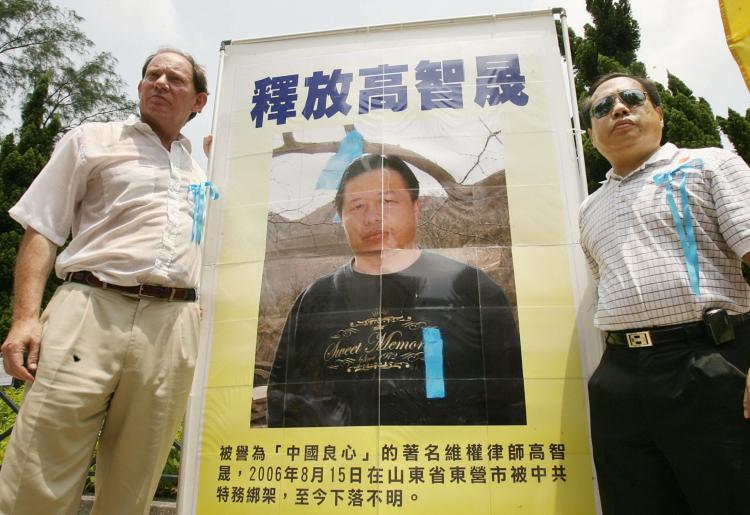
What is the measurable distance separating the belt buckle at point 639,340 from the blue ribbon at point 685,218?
21cm

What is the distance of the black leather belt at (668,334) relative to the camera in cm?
173

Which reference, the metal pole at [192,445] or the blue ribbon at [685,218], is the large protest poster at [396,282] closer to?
the metal pole at [192,445]

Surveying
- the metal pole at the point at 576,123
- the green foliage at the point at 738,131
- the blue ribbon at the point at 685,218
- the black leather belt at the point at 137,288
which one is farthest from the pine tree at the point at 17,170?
the green foliage at the point at 738,131

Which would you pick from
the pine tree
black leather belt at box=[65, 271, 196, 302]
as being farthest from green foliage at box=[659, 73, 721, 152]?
the pine tree

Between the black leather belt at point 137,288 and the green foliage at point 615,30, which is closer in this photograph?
the black leather belt at point 137,288

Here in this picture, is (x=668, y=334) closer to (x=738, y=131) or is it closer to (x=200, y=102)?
(x=200, y=102)

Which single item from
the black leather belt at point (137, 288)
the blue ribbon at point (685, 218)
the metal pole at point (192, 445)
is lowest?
the metal pole at point (192, 445)

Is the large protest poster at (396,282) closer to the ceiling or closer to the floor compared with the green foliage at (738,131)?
closer to the floor

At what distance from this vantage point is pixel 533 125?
8.48 ft

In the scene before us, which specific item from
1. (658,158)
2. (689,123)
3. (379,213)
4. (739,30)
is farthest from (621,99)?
(689,123)

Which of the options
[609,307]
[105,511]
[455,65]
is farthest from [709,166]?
[105,511]

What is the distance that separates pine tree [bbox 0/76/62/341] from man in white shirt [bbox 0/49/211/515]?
23.1ft

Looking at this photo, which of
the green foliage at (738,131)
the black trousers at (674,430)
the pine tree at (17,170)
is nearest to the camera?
the black trousers at (674,430)

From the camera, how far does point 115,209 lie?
198 centimetres
